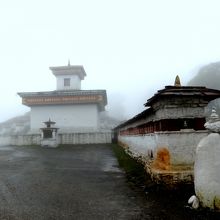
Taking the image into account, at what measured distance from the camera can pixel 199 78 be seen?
264 feet

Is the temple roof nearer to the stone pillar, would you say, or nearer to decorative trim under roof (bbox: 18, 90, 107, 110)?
the stone pillar

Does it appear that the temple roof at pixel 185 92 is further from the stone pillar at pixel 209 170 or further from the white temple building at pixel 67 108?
the white temple building at pixel 67 108

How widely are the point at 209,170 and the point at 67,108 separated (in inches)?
1187

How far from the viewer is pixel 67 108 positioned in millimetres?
34000

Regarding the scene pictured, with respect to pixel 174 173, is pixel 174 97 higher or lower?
higher

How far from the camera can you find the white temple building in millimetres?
33219

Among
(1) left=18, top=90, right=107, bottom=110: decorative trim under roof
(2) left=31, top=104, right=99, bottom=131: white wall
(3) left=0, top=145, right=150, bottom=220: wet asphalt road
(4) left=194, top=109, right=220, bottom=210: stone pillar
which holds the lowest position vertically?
(3) left=0, top=145, right=150, bottom=220: wet asphalt road

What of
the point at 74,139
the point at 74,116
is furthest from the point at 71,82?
the point at 74,139

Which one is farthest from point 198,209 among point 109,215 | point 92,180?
point 92,180

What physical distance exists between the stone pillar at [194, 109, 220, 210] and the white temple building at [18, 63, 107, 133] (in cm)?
2850

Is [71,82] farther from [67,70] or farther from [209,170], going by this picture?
[209,170]

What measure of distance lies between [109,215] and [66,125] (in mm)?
29934

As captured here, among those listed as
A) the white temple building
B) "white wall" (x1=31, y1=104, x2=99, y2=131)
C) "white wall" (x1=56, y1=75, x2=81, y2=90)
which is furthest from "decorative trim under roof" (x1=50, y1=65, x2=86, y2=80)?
"white wall" (x1=31, y1=104, x2=99, y2=131)

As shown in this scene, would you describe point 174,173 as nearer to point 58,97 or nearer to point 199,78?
point 58,97
